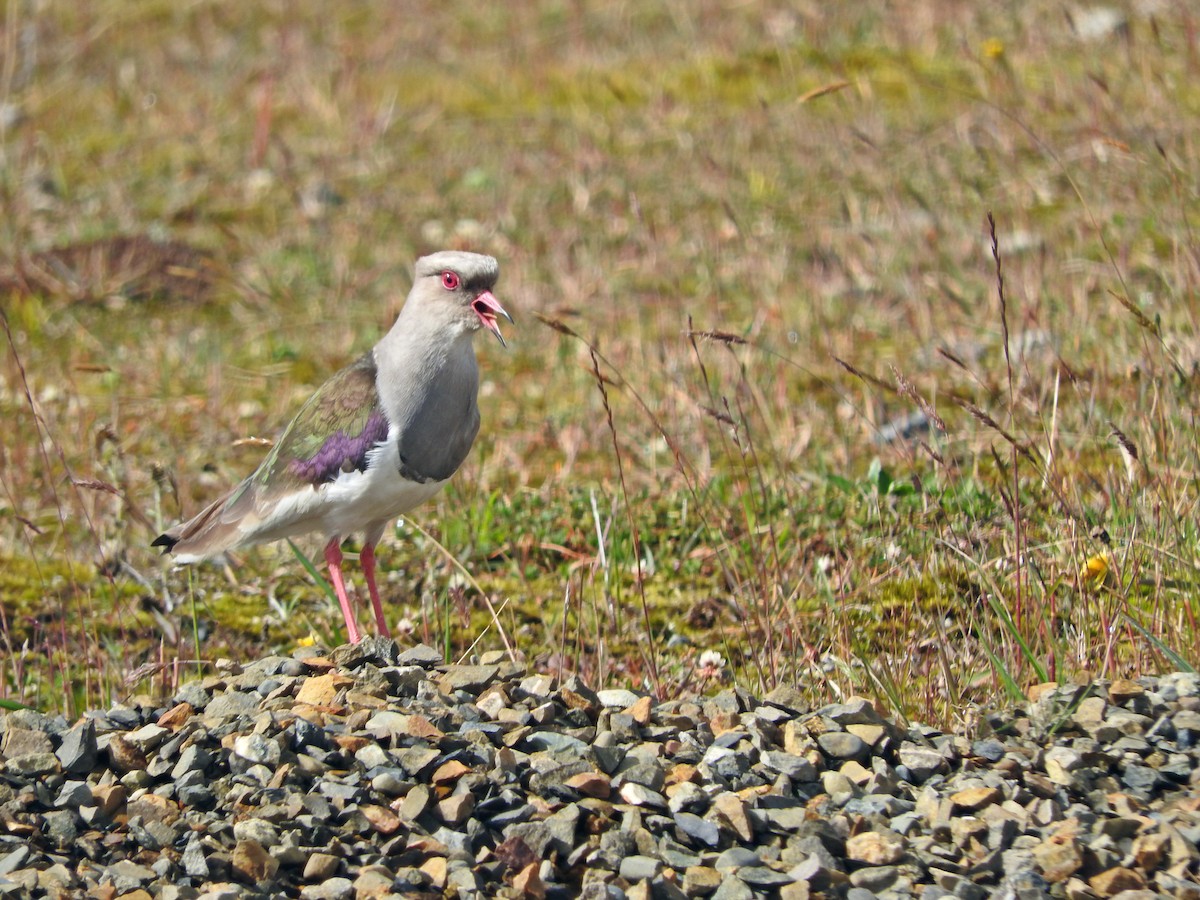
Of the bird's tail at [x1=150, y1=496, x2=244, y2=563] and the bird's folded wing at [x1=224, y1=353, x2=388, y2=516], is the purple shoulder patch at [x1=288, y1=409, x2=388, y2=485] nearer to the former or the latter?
the bird's folded wing at [x1=224, y1=353, x2=388, y2=516]

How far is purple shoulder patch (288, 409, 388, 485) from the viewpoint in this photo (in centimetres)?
458

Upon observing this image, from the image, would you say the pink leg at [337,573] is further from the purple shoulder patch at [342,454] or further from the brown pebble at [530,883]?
the brown pebble at [530,883]

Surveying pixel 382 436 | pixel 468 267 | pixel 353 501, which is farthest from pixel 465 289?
pixel 353 501

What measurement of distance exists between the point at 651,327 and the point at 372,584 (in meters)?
2.91

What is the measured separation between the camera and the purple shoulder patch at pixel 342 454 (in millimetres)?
4582

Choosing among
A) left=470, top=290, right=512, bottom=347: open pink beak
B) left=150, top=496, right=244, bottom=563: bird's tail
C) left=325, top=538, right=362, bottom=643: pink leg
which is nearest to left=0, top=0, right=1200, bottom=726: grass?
left=325, top=538, right=362, bottom=643: pink leg

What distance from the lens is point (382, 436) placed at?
4.57 meters

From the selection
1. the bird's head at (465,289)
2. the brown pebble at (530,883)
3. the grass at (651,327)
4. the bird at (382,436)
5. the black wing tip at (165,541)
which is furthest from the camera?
the black wing tip at (165,541)

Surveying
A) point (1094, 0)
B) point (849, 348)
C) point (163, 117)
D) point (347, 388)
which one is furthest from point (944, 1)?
point (347, 388)

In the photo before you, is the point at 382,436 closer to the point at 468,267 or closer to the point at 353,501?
the point at 353,501

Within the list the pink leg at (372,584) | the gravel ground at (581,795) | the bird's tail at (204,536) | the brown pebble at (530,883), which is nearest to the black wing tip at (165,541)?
the bird's tail at (204,536)

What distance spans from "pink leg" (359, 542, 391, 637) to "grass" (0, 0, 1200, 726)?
0.19 metres

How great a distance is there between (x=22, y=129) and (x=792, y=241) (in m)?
5.34

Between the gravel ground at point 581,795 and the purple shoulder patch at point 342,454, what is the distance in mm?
875
